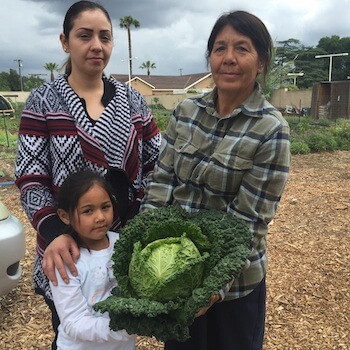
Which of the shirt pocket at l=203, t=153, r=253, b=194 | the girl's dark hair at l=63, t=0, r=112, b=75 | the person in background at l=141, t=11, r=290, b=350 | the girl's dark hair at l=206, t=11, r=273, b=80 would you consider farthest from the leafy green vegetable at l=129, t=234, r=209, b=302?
the girl's dark hair at l=63, t=0, r=112, b=75

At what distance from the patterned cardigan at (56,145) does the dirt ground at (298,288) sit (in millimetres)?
1681

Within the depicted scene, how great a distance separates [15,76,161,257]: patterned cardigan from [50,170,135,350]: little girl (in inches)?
3.3

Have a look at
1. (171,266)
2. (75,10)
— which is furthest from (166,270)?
(75,10)

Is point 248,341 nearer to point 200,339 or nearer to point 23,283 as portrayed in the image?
point 200,339

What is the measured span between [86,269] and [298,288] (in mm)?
2638

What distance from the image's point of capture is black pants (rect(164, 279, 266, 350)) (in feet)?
5.73

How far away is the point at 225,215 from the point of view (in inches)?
59.6

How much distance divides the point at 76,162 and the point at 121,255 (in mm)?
465

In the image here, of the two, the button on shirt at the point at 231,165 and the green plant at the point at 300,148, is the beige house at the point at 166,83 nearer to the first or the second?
the green plant at the point at 300,148

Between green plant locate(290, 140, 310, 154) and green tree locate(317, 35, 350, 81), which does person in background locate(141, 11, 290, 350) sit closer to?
green plant locate(290, 140, 310, 154)

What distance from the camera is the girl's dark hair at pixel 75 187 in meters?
1.58

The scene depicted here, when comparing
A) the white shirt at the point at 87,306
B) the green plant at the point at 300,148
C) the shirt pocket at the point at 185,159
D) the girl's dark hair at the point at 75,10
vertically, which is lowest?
the green plant at the point at 300,148

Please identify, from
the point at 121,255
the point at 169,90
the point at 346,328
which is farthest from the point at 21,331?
the point at 169,90

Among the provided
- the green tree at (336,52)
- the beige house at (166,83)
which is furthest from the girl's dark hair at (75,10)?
the green tree at (336,52)
